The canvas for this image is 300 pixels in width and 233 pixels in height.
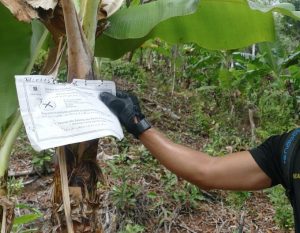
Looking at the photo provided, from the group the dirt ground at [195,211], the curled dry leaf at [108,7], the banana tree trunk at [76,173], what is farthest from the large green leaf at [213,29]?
the dirt ground at [195,211]

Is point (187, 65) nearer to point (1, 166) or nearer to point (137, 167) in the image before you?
point (137, 167)

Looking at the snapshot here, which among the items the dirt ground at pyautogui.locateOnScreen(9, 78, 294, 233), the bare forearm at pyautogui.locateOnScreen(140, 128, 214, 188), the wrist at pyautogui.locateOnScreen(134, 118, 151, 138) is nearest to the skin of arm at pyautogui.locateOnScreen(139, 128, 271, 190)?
the bare forearm at pyautogui.locateOnScreen(140, 128, 214, 188)

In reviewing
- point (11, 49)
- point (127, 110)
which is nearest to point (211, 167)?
point (127, 110)

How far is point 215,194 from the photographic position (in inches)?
121

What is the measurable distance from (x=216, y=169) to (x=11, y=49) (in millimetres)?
714

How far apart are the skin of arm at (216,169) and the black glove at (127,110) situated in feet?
0.51

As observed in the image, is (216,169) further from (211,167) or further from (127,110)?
(127,110)

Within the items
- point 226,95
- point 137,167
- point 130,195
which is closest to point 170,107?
point 226,95

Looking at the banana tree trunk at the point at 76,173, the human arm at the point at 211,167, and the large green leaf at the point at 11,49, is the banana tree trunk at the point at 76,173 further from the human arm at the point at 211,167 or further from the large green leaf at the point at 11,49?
the human arm at the point at 211,167

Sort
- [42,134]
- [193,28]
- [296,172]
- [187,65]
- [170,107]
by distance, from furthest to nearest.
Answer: [187,65] → [170,107] → [193,28] → [296,172] → [42,134]

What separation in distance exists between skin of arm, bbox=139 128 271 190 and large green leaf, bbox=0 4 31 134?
0.48 meters

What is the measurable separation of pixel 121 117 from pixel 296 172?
0.53 metres

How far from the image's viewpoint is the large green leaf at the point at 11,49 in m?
1.14

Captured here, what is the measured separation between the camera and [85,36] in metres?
0.99
